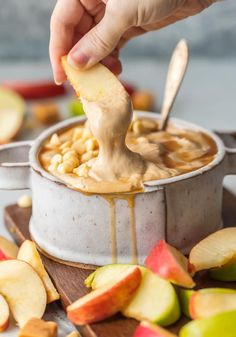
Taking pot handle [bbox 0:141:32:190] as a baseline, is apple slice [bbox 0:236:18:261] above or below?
below

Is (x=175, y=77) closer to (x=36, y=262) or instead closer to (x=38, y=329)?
(x=36, y=262)

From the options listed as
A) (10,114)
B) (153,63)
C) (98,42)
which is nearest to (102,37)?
(98,42)

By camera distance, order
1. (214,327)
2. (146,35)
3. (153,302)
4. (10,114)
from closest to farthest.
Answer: (214,327) < (153,302) < (10,114) < (146,35)

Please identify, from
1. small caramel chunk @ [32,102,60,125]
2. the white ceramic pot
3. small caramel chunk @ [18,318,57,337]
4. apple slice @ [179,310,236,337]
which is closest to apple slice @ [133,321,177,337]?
apple slice @ [179,310,236,337]

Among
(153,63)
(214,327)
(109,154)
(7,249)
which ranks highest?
(109,154)

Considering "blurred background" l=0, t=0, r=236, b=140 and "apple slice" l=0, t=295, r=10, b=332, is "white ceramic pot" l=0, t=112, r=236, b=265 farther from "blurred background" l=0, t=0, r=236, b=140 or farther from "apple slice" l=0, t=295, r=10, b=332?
"blurred background" l=0, t=0, r=236, b=140

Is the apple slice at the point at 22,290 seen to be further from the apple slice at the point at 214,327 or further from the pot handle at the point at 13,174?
the apple slice at the point at 214,327

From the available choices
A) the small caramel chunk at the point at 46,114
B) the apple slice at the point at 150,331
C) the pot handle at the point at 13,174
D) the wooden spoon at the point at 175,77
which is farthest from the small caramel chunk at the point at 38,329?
the small caramel chunk at the point at 46,114
